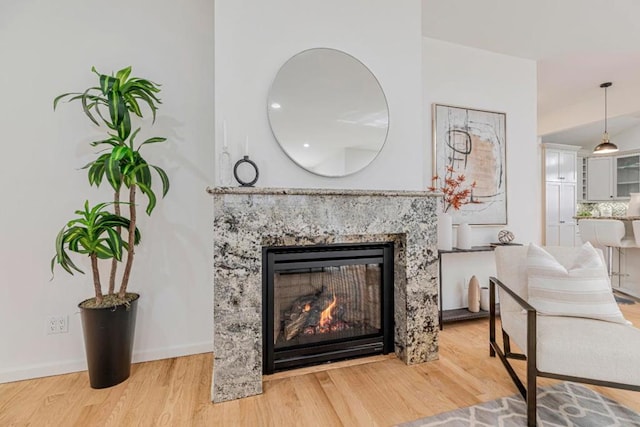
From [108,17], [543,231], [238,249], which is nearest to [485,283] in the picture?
[238,249]

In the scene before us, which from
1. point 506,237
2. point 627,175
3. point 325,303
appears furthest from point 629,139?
point 325,303

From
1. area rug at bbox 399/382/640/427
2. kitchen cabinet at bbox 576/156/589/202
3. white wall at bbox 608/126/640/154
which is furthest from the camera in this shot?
kitchen cabinet at bbox 576/156/589/202

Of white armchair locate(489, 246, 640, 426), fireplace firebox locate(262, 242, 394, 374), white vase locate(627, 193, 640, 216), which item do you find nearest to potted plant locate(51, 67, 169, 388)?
fireplace firebox locate(262, 242, 394, 374)

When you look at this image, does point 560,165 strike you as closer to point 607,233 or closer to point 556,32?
point 607,233

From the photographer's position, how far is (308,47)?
7.06 ft

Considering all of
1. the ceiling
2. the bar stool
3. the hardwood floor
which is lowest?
the hardwood floor

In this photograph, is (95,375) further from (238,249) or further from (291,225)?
(291,225)

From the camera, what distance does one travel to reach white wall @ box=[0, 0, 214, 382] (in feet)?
6.56

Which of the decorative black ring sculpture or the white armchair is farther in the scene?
the decorative black ring sculpture

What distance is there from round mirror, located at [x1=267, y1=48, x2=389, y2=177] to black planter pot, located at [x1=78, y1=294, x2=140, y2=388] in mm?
1489

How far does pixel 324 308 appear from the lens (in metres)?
2.24

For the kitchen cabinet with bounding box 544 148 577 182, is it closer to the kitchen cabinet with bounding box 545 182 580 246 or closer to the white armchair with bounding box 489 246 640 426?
the kitchen cabinet with bounding box 545 182 580 246

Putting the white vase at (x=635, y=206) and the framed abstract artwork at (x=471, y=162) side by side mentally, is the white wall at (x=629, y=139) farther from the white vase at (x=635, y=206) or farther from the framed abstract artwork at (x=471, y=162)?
the framed abstract artwork at (x=471, y=162)

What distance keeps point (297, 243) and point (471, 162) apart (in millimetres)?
2177
